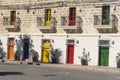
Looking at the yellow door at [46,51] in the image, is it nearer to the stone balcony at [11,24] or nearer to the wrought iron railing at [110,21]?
the stone balcony at [11,24]

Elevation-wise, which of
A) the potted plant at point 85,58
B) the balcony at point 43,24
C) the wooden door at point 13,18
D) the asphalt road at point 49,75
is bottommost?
the asphalt road at point 49,75

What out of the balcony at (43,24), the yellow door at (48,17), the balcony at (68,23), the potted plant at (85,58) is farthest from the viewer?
the yellow door at (48,17)

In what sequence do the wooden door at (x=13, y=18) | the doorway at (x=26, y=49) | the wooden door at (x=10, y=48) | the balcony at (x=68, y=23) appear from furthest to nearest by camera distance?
the wooden door at (x=10, y=48) → the wooden door at (x=13, y=18) → the doorway at (x=26, y=49) → the balcony at (x=68, y=23)

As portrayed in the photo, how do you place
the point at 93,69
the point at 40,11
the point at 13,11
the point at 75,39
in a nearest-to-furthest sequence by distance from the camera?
the point at 93,69, the point at 75,39, the point at 40,11, the point at 13,11

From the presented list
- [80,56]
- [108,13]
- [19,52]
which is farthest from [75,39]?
[19,52]

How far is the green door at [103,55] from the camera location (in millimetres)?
36219

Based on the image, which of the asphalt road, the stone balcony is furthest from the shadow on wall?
the asphalt road

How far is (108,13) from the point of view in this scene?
118ft

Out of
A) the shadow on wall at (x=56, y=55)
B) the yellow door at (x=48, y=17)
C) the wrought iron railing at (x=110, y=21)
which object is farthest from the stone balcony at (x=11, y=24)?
the wrought iron railing at (x=110, y=21)

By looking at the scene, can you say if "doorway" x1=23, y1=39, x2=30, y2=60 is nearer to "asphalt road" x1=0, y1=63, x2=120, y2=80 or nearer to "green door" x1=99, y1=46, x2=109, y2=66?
"green door" x1=99, y1=46, x2=109, y2=66

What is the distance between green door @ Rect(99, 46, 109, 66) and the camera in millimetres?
36219

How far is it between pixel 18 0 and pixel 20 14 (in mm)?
1548

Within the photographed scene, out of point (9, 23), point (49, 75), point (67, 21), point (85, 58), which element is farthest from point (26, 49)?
point (49, 75)

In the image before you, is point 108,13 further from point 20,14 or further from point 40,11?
point 20,14
